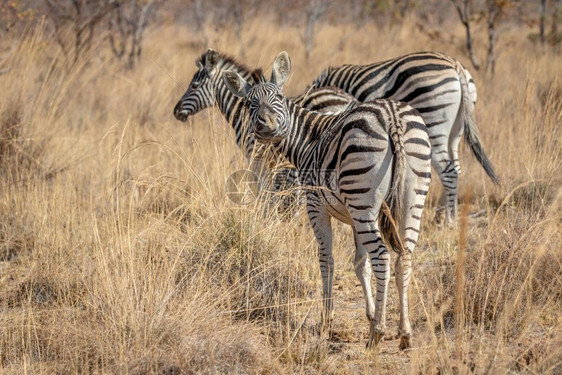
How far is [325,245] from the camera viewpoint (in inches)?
191

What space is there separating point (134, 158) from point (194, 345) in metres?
4.58

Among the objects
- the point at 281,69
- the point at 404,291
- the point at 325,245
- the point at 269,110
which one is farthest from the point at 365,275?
Answer: the point at 281,69

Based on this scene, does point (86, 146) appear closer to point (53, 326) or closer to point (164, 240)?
point (164, 240)

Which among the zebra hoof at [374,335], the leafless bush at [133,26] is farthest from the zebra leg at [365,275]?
the leafless bush at [133,26]

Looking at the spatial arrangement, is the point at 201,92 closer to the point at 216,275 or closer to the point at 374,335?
the point at 216,275

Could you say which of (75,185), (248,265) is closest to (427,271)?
(248,265)

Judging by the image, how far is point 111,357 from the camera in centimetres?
400

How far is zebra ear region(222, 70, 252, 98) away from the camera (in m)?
5.55

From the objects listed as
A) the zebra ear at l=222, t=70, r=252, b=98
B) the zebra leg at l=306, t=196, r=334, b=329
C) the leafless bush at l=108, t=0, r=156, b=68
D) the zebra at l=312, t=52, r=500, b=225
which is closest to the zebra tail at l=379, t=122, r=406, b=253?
the zebra leg at l=306, t=196, r=334, b=329

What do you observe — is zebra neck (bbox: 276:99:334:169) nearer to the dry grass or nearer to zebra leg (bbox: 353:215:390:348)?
the dry grass

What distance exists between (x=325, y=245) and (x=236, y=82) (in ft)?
5.28

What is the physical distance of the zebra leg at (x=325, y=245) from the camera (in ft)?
15.8

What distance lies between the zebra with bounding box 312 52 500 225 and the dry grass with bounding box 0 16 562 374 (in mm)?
459

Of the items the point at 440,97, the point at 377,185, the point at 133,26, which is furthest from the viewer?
the point at 133,26
